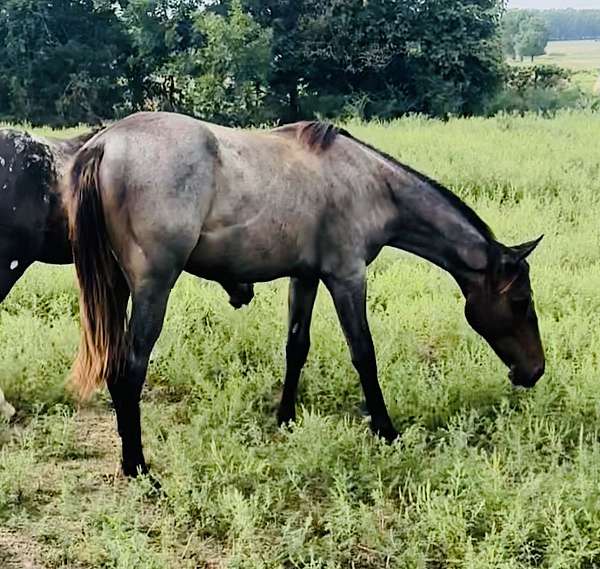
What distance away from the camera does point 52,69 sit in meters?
25.0

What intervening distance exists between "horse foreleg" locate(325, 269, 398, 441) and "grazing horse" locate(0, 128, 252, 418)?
0.55 metres

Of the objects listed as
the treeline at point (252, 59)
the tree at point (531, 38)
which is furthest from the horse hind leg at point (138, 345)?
the tree at point (531, 38)

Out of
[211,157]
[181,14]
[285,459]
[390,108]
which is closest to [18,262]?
[211,157]

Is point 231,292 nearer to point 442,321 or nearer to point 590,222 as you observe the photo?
point 442,321

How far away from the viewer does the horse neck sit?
4.07 meters

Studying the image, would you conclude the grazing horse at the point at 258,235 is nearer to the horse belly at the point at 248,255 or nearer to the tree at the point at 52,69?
the horse belly at the point at 248,255

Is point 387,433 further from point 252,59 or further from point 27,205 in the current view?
point 252,59

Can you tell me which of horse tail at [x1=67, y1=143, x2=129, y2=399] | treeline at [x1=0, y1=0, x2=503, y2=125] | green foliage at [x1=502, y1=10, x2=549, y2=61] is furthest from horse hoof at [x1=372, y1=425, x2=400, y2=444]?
green foliage at [x1=502, y1=10, x2=549, y2=61]

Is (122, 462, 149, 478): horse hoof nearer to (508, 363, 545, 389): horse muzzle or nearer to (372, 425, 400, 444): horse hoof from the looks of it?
(372, 425, 400, 444): horse hoof

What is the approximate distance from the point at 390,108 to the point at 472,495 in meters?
20.1

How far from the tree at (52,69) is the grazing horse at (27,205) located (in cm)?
2073

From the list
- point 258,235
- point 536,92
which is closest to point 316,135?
point 258,235

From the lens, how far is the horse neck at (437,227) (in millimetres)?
4070

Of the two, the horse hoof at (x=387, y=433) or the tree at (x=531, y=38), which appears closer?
the horse hoof at (x=387, y=433)
